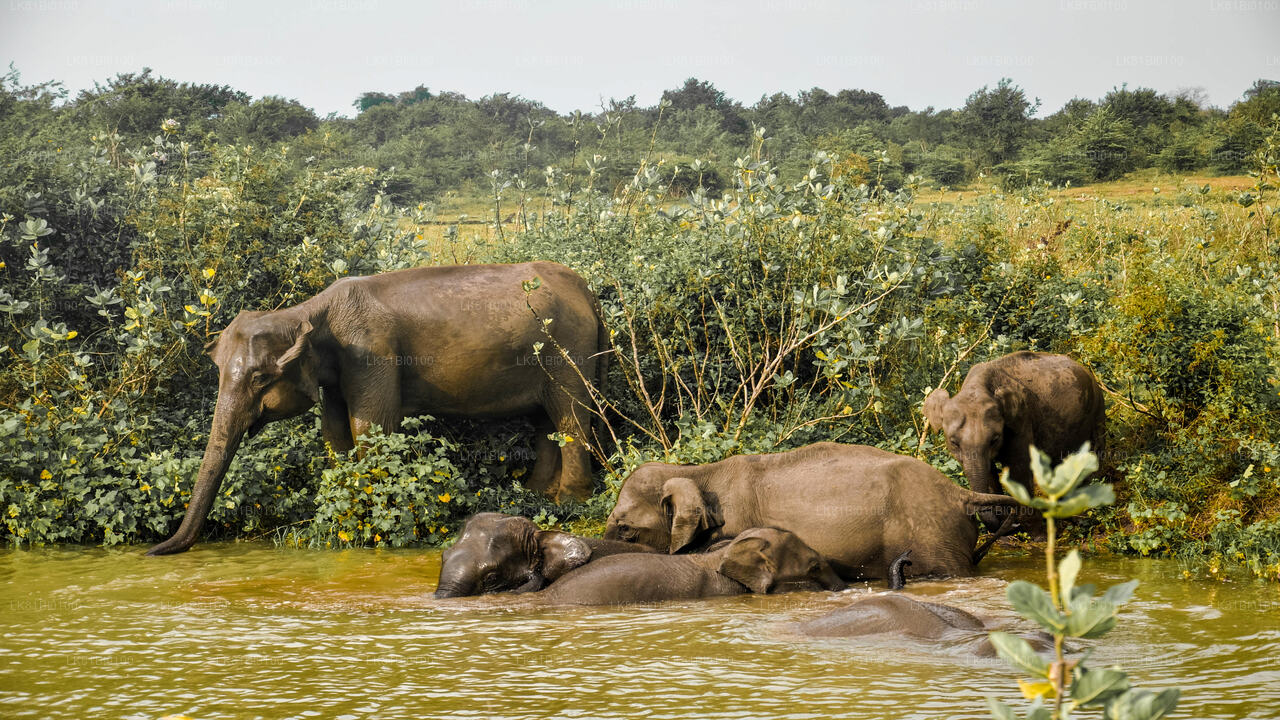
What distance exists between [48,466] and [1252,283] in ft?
33.9

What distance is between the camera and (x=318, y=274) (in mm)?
12227

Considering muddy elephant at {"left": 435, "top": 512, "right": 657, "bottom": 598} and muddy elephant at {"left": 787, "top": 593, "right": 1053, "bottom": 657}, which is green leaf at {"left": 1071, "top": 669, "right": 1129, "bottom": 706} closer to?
muddy elephant at {"left": 787, "top": 593, "right": 1053, "bottom": 657}

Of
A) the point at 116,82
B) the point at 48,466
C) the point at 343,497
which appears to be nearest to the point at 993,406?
the point at 343,497

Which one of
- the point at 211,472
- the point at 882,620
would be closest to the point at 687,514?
the point at 882,620

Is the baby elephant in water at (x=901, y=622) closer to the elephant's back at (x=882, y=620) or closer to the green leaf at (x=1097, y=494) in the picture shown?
the elephant's back at (x=882, y=620)

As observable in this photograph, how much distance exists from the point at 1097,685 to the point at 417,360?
851cm

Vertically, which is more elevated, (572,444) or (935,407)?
(935,407)

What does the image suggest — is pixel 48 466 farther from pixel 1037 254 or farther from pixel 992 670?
pixel 1037 254

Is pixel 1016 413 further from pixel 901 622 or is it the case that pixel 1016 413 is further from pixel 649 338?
pixel 649 338

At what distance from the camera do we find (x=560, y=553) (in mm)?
8242

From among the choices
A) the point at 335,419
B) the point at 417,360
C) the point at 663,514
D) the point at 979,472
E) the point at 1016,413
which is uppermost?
the point at 417,360

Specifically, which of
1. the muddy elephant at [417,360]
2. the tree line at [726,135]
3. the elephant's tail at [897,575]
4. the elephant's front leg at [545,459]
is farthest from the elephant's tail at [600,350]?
the tree line at [726,135]

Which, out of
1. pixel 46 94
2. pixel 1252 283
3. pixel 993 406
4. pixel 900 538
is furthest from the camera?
pixel 46 94

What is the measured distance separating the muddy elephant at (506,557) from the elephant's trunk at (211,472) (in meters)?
2.57
